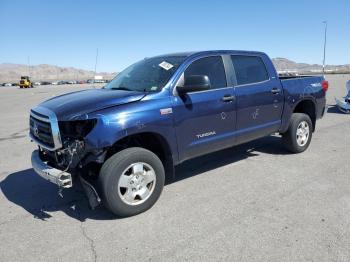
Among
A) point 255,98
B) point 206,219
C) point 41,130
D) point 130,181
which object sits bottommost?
point 206,219

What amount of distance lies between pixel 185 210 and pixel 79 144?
1.48 m

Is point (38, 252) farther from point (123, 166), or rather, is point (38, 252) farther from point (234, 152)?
point (234, 152)

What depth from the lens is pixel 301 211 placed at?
157 inches

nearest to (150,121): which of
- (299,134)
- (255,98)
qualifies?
(255,98)

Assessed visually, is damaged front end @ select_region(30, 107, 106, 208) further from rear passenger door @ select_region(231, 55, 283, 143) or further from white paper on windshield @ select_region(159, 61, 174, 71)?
rear passenger door @ select_region(231, 55, 283, 143)

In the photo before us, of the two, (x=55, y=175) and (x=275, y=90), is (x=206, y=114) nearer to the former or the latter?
(x=275, y=90)

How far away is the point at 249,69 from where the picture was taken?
561cm

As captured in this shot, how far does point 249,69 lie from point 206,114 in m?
1.42

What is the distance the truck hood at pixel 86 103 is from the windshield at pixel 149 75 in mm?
325

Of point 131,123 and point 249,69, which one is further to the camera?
point 249,69

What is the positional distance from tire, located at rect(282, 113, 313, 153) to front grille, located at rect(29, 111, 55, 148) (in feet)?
13.9

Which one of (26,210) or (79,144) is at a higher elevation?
(79,144)

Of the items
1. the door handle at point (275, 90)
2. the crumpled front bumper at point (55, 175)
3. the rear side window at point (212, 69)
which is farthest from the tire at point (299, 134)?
the crumpled front bumper at point (55, 175)

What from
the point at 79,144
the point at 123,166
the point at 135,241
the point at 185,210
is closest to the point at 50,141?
the point at 79,144
